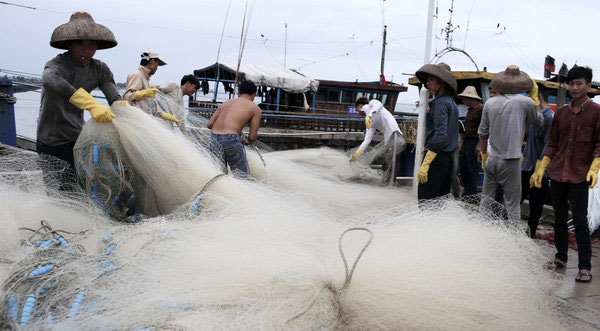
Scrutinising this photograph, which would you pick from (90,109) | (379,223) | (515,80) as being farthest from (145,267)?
(515,80)

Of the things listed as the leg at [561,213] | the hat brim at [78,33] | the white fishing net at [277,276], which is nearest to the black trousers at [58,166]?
the white fishing net at [277,276]

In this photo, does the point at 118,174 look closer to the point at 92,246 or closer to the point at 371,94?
the point at 92,246

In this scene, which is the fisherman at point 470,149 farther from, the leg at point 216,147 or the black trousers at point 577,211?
the leg at point 216,147

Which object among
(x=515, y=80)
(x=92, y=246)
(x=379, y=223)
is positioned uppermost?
(x=515, y=80)

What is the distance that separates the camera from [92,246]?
2.49 meters

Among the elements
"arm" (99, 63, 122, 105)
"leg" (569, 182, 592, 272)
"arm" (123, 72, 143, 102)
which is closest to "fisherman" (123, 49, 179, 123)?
"arm" (123, 72, 143, 102)

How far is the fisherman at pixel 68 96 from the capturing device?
10.4 ft

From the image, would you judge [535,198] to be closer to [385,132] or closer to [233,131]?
[385,132]

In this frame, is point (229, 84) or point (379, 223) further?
point (229, 84)

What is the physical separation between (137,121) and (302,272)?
1932 mm

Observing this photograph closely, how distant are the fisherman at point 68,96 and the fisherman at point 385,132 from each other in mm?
4302

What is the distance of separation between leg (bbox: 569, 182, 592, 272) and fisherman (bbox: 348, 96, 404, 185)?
3.60 metres

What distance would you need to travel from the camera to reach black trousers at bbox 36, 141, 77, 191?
332 cm

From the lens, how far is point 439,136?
3.92m
